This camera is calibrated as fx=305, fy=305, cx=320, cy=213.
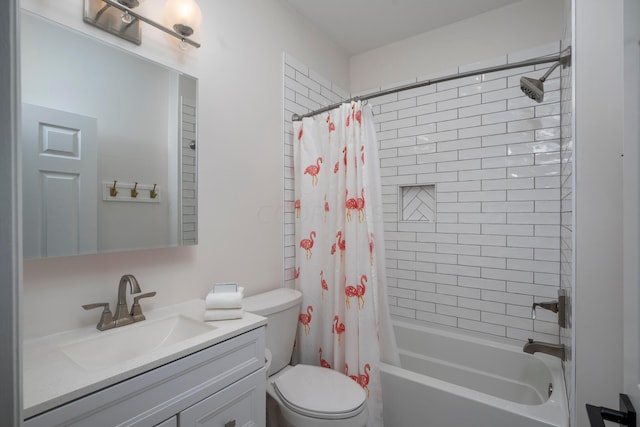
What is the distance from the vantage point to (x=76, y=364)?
90 centimetres

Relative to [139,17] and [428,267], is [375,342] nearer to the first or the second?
[428,267]

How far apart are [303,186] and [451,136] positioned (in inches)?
47.1

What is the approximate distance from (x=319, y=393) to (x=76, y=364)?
3.33 ft

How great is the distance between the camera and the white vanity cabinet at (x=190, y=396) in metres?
0.79

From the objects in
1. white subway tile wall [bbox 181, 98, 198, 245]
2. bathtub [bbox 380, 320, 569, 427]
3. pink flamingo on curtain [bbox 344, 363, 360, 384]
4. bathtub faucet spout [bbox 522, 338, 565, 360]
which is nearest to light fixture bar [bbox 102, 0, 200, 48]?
white subway tile wall [bbox 181, 98, 198, 245]

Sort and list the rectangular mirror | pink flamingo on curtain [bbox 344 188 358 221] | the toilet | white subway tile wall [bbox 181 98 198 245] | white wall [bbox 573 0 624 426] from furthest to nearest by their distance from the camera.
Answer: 1. pink flamingo on curtain [bbox 344 188 358 221]
2. white subway tile wall [bbox 181 98 198 245]
3. the toilet
4. the rectangular mirror
5. white wall [bbox 573 0 624 426]

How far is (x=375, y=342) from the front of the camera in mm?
1671

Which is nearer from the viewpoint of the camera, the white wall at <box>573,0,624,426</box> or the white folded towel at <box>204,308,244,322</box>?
the white wall at <box>573,0,624,426</box>

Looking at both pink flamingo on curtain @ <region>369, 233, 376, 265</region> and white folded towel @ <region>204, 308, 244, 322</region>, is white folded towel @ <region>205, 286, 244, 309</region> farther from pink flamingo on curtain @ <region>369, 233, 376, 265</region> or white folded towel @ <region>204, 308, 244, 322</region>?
pink flamingo on curtain @ <region>369, 233, 376, 265</region>

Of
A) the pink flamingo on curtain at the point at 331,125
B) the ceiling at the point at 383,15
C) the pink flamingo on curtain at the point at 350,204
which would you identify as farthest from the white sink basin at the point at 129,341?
the ceiling at the point at 383,15

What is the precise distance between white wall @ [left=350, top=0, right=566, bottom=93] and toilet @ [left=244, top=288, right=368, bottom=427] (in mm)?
2003

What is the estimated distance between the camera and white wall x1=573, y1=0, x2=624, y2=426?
0.92 m

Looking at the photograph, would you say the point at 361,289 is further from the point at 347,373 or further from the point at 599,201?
the point at 599,201

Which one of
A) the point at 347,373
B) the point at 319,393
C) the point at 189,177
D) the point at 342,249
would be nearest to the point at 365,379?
the point at 347,373
